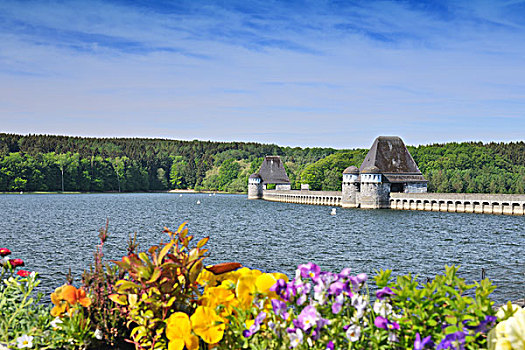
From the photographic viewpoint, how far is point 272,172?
14250 cm

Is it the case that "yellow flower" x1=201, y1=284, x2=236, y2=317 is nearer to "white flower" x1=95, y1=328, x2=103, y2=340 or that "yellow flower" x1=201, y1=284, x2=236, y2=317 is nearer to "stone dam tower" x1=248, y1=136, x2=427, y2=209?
"white flower" x1=95, y1=328, x2=103, y2=340

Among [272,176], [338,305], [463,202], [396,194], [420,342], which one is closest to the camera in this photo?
[420,342]

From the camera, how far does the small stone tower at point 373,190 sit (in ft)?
281

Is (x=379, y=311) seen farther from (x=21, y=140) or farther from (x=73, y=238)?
(x=21, y=140)

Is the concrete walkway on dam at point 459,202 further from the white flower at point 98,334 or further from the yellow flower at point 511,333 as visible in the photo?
the white flower at point 98,334

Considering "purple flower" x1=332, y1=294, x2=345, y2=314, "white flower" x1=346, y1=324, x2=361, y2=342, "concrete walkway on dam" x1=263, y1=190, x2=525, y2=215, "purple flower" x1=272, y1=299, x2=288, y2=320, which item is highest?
"purple flower" x1=332, y1=294, x2=345, y2=314

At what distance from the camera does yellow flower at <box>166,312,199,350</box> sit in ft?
17.1

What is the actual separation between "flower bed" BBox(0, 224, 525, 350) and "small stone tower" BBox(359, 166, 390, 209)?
81.6 meters

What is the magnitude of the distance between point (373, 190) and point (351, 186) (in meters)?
6.27

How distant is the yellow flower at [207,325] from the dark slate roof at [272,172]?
445 ft

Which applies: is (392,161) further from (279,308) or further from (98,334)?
(279,308)

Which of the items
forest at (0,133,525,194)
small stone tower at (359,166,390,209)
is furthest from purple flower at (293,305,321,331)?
forest at (0,133,525,194)

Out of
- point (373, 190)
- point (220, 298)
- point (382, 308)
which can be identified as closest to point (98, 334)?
point (220, 298)

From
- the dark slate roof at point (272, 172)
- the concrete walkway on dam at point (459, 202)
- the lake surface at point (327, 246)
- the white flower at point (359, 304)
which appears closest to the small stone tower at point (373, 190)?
the concrete walkway on dam at point (459, 202)
